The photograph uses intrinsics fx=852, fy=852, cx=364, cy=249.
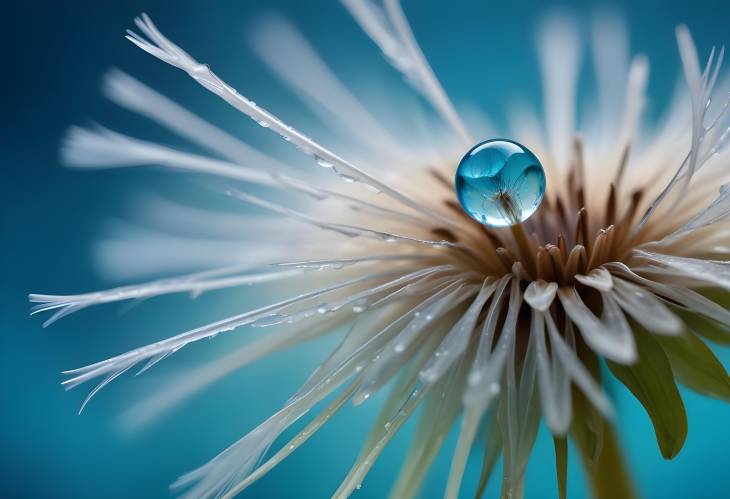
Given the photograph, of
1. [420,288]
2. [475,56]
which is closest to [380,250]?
[420,288]

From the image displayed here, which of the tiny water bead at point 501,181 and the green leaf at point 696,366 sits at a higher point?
the tiny water bead at point 501,181

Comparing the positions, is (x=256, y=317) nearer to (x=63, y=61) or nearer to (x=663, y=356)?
(x=663, y=356)

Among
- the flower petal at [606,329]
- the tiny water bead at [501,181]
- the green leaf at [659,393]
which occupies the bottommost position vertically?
the green leaf at [659,393]

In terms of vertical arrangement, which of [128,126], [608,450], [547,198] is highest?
[128,126]

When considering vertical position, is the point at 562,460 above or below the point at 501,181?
below
